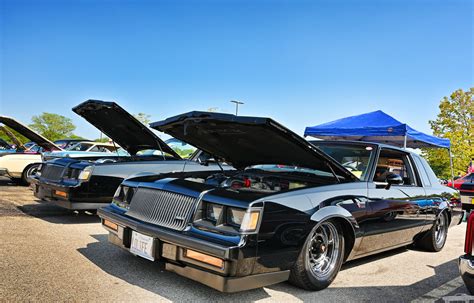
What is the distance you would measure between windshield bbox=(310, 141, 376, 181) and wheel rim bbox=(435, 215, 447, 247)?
2038 mm

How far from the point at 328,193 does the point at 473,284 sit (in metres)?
1.23

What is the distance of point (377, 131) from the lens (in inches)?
414

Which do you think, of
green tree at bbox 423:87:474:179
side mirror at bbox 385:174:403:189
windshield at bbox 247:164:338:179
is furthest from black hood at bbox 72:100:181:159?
green tree at bbox 423:87:474:179

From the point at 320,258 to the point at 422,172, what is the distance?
2587 millimetres

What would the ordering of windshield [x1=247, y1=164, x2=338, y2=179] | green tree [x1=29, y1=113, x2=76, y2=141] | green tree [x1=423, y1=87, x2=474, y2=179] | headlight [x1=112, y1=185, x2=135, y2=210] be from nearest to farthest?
headlight [x1=112, y1=185, x2=135, y2=210]
windshield [x1=247, y1=164, x2=338, y2=179]
green tree [x1=423, y1=87, x2=474, y2=179]
green tree [x1=29, y1=113, x2=76, y2=141]

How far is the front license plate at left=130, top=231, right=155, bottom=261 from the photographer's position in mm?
2771

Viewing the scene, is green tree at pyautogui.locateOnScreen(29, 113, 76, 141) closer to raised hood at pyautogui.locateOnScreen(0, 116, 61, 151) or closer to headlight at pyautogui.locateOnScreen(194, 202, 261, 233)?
raised hood at pyautogui.locateOnScreen(0, 116, 61, 151)

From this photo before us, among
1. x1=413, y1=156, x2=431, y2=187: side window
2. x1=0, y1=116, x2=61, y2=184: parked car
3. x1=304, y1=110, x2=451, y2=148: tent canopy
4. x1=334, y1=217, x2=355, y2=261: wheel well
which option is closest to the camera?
x1=334, y1=217, x2=355, y2=261: wheel well

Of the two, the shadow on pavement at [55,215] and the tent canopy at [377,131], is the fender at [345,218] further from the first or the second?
the tent canopy at [377,131]

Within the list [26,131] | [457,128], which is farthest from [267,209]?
[457,128]

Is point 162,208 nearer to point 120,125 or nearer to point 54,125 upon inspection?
point 120,125

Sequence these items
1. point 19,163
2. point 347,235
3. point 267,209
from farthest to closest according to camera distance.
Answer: point 19,163, point 347,235, point 267,209

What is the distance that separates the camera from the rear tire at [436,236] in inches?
195

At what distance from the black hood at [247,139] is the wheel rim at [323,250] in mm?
643
